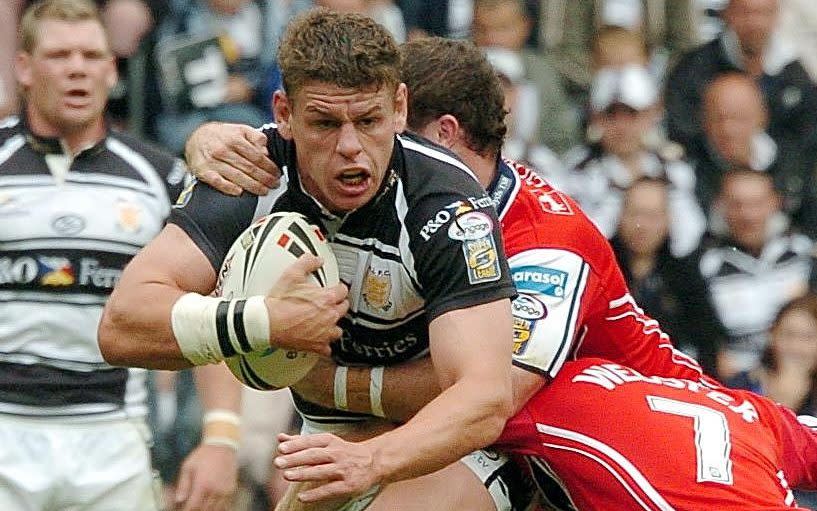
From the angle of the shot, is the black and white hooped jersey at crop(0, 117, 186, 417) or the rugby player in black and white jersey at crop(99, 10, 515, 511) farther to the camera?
the black and white hooped jersey at crop(0, 117, 186, 417)

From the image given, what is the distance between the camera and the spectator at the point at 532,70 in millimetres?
8961

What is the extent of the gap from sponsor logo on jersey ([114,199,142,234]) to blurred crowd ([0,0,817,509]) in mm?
1756

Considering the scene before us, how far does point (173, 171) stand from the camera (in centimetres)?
672

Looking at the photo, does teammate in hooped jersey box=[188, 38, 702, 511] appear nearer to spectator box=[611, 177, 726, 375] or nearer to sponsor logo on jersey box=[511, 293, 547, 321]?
sponsor logo on jersey box=[511, 293, 547, 321]

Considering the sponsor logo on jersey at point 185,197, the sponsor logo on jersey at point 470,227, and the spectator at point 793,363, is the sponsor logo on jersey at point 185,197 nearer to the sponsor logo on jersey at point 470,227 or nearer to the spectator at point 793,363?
the sponsor logo on jersey at point 470,227

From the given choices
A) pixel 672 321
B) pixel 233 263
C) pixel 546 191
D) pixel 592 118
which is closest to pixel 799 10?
pixel 592 118

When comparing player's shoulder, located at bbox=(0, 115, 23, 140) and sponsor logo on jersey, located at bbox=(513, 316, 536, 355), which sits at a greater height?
sponsor logo on jersey, located at bbox=(513, 316, 536, 355)

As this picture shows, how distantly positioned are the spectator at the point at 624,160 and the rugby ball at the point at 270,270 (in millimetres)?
3966

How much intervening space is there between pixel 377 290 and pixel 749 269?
4.11m

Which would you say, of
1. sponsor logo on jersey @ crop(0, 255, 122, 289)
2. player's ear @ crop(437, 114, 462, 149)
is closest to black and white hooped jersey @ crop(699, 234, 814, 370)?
sponsor logo on jersey @ crop(0, 255, 122, 289)

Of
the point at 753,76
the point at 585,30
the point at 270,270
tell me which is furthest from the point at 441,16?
the point at 270,270

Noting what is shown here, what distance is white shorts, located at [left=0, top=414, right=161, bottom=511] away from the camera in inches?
255

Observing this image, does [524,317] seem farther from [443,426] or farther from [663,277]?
[663,277]

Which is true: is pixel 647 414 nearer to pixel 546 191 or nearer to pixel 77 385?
pixel 546 191
